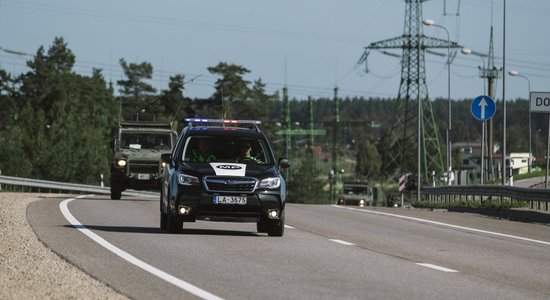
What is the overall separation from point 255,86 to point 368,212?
109196 millimetres

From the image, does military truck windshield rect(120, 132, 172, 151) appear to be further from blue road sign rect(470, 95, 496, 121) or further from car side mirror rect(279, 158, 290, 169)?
car side mirror rect(279, 158, 290, 169)

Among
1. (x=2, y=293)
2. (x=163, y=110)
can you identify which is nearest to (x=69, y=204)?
(x=2, y=293)

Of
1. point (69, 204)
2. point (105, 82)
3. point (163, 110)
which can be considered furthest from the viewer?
point (105, 82)

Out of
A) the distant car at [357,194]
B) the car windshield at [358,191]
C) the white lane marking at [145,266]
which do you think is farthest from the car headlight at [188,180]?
the car windshield at [358,191]

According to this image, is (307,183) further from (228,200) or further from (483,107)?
(228,200)

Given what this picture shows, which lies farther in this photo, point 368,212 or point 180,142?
point 368,212

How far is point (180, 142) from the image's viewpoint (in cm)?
2053

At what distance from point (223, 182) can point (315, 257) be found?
11.9ft

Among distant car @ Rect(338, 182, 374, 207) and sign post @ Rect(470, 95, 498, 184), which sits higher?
sign post @ Rect(470, 95, 498, 184)

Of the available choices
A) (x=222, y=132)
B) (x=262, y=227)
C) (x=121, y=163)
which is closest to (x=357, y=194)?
(x=121, y=163)

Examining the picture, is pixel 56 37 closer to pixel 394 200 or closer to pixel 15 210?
pixel 394 200

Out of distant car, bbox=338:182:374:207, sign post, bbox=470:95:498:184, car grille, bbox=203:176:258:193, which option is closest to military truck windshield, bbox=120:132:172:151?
sign post, bbox=470:95:498:184

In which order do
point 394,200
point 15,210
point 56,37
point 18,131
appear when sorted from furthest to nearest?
1. point 56,37
2. point 18,131
3. point 394,200
4. point 15,210

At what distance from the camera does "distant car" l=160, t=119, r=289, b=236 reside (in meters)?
19.4
